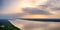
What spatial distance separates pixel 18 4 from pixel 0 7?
0.17 metres

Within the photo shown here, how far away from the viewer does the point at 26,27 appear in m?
1.30

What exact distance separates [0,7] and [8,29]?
0.72 feet

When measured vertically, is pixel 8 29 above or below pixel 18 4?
below

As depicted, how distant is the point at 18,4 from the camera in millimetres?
1316

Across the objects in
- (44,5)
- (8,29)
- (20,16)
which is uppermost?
(44,5)

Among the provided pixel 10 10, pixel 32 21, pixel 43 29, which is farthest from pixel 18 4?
pixel 43 29

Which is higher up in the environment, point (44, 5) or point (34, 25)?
point (44, 5)

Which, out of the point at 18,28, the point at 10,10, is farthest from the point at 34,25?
the point at 10,10

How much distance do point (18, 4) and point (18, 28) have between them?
225 mm

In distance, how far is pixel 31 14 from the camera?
4.25ft

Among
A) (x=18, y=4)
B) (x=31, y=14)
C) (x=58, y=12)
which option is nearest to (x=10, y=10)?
(x=18, y=4)

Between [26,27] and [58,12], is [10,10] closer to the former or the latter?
[26,27]

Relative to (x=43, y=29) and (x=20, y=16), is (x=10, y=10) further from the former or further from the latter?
(x=43, y=29)

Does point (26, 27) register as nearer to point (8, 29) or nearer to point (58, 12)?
point (8, 29)
